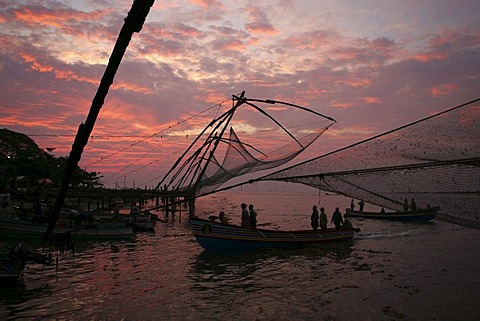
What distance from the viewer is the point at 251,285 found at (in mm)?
10055

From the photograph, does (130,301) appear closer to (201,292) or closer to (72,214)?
(201,292)

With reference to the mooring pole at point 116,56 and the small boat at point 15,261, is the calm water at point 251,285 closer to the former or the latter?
the small boat at point 15,261

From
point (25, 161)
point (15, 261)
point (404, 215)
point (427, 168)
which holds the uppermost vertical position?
point (25, 161)

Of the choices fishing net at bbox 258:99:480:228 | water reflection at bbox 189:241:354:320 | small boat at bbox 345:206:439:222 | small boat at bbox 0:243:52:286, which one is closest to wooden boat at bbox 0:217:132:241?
small boat at bbox 0:243:52:286

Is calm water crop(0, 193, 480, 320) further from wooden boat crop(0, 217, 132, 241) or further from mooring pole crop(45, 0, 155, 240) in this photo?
mooring pole crop(45, 0, 155, 240)

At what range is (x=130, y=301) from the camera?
8523 millimetres

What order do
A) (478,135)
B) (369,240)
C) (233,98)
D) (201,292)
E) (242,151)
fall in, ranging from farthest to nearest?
(369,240) < (242,151) < (233,98) < (201,292) < (478,135)

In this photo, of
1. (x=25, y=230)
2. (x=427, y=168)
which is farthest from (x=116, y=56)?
(x=25, y=230)

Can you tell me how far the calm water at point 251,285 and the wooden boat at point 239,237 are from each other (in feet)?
1.48

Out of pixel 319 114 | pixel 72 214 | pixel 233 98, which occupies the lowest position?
pixel 72 214

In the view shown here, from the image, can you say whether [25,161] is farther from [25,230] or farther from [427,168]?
[427,168]

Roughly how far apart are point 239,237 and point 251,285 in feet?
14.9

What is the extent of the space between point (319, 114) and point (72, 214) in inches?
547

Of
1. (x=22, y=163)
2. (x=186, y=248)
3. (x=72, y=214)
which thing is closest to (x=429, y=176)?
(x=186, y=248)
